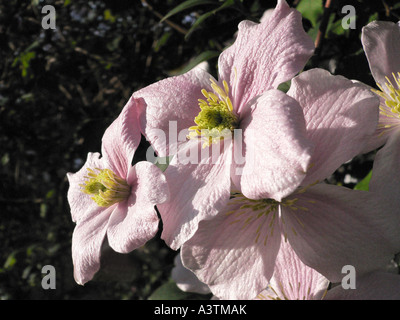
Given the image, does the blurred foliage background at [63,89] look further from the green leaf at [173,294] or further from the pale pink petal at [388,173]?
the pale pink petal at [388,173]

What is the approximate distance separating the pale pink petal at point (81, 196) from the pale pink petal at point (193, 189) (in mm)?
201

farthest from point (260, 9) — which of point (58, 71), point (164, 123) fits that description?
point (58, 71)

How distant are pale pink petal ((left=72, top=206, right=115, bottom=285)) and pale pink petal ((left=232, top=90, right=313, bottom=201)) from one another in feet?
0.86

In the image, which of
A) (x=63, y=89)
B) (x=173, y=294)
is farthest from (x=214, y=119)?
(x=63, y=89)

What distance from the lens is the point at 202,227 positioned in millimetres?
713

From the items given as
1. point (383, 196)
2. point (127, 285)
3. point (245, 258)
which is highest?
point (383, 196)

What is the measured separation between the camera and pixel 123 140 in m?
0.77

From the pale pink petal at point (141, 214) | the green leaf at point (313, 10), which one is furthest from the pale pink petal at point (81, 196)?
the green leaf at point (313, 10)

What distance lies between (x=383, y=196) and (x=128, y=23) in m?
1.39

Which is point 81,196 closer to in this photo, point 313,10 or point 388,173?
point 388,173

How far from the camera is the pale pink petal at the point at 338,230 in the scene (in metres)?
0.65

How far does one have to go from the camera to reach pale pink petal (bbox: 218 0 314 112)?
66 centimetres

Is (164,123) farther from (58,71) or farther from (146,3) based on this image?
(58,71)

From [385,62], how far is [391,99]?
0.20 feet
